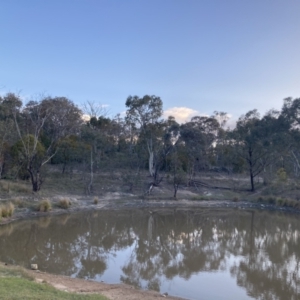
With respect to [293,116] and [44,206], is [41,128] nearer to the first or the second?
[44,206]

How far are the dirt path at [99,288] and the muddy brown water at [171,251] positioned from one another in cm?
74

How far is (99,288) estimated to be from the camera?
902cm

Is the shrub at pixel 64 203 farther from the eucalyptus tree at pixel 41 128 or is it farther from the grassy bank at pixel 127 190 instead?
the eucalyptus tree at pixel 41 128

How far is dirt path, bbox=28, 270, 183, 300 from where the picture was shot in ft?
27.7

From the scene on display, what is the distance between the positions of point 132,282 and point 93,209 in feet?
47.5

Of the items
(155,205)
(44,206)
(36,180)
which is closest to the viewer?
(44,206)

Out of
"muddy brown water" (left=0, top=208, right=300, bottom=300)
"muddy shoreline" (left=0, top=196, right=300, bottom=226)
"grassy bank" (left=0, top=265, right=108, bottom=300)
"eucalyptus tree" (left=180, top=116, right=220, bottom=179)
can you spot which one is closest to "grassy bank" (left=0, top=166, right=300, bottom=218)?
"muddy shoreline" (left=0, top=196, right=300, bottom=226)

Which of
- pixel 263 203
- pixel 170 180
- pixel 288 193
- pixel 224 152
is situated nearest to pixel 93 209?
pixel 170 180

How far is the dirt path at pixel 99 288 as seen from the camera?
8.45m

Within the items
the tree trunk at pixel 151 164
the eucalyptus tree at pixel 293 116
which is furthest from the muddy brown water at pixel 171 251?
the tree trunk at pixel 151 164

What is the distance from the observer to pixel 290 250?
49.2ft

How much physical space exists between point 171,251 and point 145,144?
24.3m

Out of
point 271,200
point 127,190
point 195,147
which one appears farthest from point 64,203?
point 195,147

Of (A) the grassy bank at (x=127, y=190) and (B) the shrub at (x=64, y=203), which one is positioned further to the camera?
(A) the grassy bank at (x=127, y=190)
